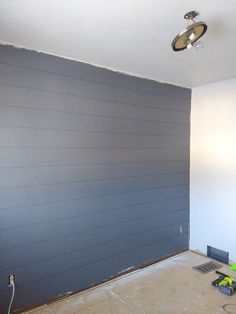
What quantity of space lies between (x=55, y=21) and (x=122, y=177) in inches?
67.3

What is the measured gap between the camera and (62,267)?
2.51m

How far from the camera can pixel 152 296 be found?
2.52 metres

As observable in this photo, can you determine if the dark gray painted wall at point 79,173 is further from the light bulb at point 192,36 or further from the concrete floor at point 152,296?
the light bulb at point 192,36

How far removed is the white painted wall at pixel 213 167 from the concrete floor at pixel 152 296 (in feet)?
1.71

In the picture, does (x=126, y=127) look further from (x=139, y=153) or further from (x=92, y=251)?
(x=92, y=251)

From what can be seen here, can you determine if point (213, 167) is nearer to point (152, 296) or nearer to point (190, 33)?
point (152, 296)

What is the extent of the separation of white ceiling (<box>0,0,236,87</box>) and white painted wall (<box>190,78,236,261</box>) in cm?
63

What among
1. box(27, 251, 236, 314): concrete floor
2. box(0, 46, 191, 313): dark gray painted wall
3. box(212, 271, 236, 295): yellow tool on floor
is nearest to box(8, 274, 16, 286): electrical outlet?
box(0, 46, 191, 313): dark gray painted wall

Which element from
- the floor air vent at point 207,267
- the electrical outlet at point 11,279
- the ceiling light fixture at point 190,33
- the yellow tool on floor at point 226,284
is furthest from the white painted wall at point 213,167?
the electrical outlet at point 11,279

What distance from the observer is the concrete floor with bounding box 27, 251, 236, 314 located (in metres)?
2.32

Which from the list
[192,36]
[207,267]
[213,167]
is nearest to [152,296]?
[207,267]

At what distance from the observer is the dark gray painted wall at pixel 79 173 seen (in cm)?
222

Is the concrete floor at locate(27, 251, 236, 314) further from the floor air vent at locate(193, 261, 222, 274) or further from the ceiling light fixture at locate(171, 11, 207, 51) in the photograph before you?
the ceiling light fixture at locate(171, 11, 207, 51)

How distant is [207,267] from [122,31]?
9.04ft
